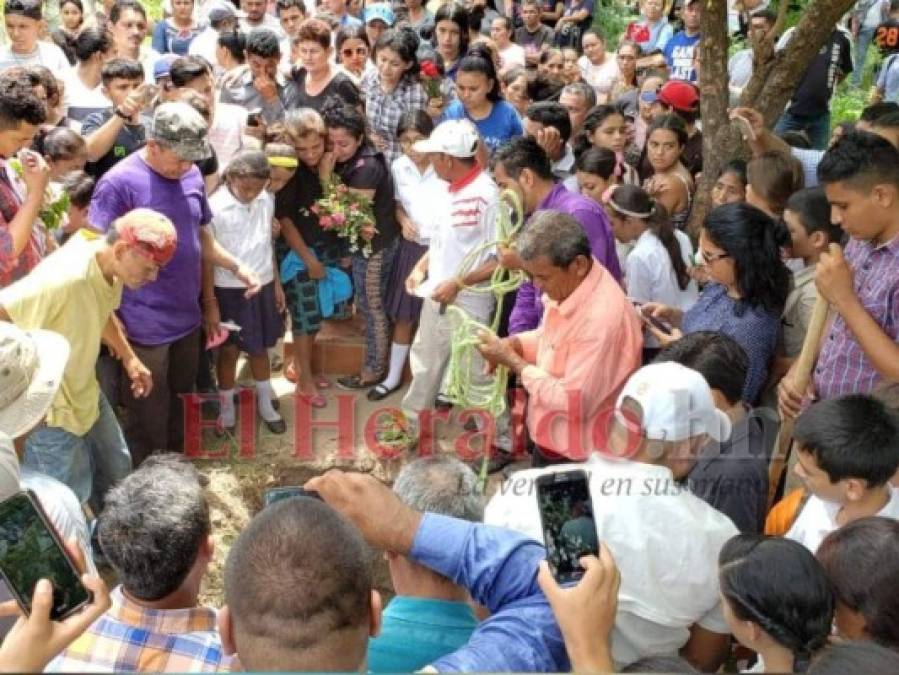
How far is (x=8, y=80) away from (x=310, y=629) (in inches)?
131

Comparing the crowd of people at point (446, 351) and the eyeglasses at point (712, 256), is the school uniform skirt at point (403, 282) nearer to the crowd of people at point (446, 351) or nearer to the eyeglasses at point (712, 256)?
the crowd of people at point (446, 351)

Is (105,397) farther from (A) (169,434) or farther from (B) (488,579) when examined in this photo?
(B) (488,579)

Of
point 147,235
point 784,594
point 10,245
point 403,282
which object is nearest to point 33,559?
point 784,594

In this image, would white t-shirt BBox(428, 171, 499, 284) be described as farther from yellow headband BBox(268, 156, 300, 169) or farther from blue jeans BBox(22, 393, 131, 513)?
blue jeans BBox(22, 393, 131, 513)

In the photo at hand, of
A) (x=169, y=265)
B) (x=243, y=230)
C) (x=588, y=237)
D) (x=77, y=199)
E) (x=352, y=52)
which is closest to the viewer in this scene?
(x=588, y=237)

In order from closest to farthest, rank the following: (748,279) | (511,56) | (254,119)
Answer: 1. (748,279)
2. (254,119)
3. (511,56)

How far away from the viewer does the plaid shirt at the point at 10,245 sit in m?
4.12

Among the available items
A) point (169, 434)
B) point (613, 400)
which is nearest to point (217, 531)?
point (169, 434)

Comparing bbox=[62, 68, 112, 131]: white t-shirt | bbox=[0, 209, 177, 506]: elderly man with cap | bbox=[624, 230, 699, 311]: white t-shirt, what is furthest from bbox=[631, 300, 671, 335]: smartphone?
bbox=[62, 68, 112, 131]: white t-shirt

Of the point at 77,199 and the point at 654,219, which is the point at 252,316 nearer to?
the point at 77,199

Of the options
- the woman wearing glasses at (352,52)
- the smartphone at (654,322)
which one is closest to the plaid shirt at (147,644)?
the smartphone at (654,322)

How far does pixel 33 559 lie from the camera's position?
198cm

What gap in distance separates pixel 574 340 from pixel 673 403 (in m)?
1.10

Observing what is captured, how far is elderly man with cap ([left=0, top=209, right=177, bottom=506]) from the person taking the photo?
3770 millimetres
